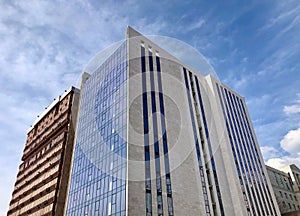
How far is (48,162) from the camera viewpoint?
192 feet

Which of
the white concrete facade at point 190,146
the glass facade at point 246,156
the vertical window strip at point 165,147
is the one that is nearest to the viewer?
the vertical window strip at point 165,147

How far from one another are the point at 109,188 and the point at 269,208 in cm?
3357

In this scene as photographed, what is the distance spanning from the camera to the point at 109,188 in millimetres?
35281

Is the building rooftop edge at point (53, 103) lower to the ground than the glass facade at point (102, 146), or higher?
higher

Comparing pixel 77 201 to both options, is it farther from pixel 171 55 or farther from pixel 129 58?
pixel 171 55

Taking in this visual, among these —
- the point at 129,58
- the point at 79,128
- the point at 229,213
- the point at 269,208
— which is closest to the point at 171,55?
the point at 129,58

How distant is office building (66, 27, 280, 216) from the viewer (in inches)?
1382

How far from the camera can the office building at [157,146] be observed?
3509cm

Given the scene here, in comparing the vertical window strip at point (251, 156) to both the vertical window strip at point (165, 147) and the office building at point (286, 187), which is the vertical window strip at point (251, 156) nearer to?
the office building at point (286, 187)

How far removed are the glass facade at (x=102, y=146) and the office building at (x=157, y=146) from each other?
16 cm

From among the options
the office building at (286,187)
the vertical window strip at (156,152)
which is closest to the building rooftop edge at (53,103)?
the vertical window strip at (156,152)

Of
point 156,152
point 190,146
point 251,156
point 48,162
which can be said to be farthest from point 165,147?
point 48,162

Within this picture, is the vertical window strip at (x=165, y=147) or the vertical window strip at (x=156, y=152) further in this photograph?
the vertical window strip at (x=165, y=147)

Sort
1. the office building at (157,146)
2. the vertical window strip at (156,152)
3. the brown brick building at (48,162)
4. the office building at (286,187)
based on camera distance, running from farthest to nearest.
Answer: the office building at (286,187) < the brown brick building at (48,162) < the office building at (157,146) < the vertical window strip at (156,152)
